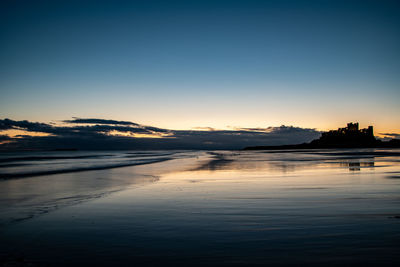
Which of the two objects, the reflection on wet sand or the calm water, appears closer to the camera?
the calm water

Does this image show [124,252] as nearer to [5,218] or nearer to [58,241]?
[58,241]

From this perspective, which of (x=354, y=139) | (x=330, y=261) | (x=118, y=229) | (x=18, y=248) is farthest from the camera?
(x=354, y=139)

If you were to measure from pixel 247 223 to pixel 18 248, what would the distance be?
4.33 metres

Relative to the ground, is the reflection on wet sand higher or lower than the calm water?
lower

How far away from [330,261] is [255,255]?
1.05 metres

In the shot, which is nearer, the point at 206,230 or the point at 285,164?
the point at 206,230

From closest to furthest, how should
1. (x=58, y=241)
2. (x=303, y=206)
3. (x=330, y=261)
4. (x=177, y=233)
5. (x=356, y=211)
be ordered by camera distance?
(x=330, y=261)
(x=58, y=241)
(x=177, y=233)
(x=356, y=211)
(x=303, y=206)

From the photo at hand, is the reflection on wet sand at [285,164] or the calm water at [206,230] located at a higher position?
the calm water at [206,230]

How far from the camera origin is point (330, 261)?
383cm

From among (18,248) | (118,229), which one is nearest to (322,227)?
(118,229)

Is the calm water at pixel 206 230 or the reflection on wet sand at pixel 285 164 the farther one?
the reflection on wet sand at pixel 285 164

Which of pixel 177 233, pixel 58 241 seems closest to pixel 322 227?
pixel 177 233

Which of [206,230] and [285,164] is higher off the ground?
[206,230]

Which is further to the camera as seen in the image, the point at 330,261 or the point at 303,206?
the point at 303,206
